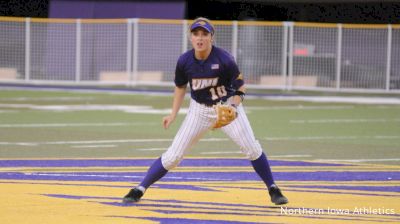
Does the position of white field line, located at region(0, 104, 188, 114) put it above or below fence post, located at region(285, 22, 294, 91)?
below

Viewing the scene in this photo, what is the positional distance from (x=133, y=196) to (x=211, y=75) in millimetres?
1468

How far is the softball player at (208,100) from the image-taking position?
12.0 meters

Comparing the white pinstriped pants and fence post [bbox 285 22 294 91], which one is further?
Result: fence post [bbox 285 22 294 91]

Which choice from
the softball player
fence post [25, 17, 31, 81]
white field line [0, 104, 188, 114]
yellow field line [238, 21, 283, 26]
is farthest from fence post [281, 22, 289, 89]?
the softball player

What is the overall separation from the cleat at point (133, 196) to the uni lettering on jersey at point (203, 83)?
120cm

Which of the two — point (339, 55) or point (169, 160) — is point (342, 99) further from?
point (169, 160)

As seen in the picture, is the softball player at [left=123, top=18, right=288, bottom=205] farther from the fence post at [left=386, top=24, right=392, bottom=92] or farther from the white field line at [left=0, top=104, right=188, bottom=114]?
the fence post at [left=386, top=24, right=392, bottom=92]

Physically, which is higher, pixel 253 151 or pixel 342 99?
pixel 253 151

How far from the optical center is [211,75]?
12.0 meters

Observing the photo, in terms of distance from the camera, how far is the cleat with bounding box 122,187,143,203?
12.0m

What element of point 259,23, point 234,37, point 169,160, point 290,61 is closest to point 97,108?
point 234,37

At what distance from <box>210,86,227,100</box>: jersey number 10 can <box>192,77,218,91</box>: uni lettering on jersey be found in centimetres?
8

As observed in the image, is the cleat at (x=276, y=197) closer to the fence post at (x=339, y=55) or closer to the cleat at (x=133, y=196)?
the cleat at (x=133, y=196)

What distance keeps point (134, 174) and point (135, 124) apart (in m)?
8.91
